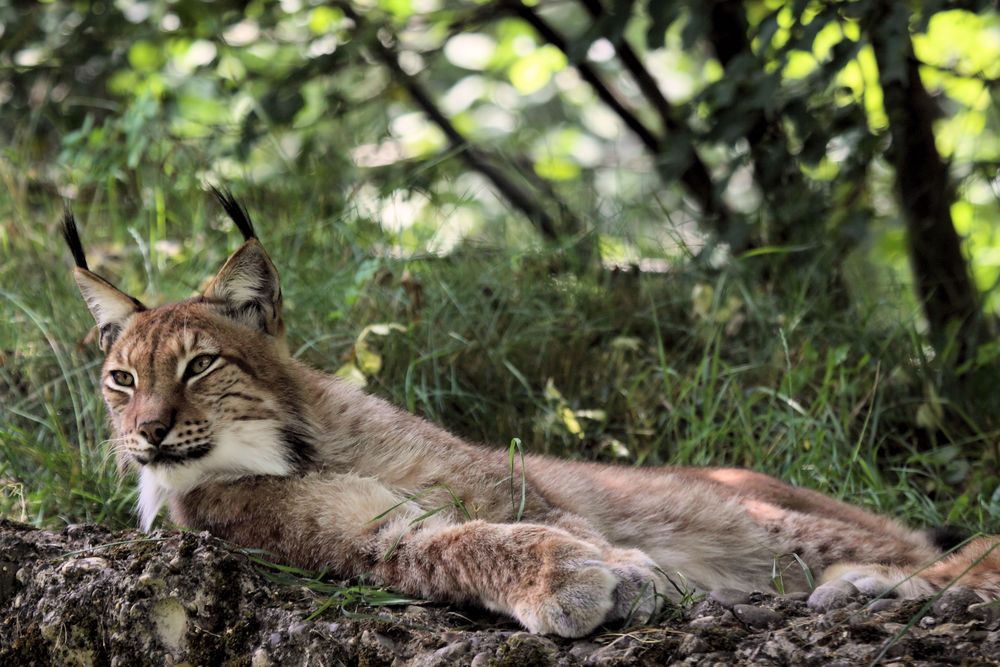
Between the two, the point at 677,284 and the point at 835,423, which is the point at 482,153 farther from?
the point at 835,423

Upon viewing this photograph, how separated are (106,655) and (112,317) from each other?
1.40 meters

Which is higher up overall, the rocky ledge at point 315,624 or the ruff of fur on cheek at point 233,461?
the ruff of fur on cheek at point 233,461

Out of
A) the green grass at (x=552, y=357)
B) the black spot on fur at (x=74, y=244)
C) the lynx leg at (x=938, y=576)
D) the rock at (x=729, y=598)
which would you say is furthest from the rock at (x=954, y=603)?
the black spot on fur at (x=74, y=244)

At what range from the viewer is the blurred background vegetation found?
493 cm

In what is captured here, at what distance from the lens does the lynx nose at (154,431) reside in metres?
3.44

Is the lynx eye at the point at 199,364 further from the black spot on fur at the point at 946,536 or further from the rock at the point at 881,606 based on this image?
the black spot on fur at the point at 946,536

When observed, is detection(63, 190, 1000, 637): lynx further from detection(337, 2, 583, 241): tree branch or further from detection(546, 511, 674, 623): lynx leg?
detection(337, 2, 583, 241): tree branch

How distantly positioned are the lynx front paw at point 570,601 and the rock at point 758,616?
290 mm

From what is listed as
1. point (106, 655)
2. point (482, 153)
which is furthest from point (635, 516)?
point (482, 153)

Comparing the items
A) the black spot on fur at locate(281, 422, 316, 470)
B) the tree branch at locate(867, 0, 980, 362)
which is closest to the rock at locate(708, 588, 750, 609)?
the black spot on fur at locate(281, 422, 316, 470)

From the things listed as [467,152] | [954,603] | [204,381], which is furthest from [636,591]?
[467,152]

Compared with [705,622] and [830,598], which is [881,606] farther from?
[705,622]

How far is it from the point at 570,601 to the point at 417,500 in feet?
2.59

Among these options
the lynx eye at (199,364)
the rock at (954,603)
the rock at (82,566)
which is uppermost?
the lynx eye at (199,364)
